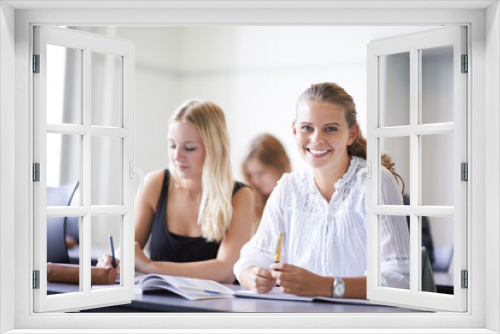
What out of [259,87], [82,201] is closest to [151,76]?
[259,87]

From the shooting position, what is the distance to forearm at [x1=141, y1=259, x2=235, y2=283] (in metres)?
4.80

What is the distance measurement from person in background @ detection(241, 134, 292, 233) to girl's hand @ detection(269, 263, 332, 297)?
1928mm

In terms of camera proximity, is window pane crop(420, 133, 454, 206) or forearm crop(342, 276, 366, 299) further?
window pane crop(420, 133, 454, 206)

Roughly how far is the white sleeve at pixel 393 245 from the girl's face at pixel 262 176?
2.56m

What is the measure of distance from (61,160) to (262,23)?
12.4ft

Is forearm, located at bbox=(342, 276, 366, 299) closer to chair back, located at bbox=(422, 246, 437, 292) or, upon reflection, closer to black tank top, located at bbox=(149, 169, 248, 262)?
chair back, located at bbox=(422, 246, 437, 292)

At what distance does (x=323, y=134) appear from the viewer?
481 centimetres

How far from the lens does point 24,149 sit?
3102mm

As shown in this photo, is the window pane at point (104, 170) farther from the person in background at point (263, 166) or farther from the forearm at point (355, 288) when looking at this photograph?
the forearm at point (355, 288)

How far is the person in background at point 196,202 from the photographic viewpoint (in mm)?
5223

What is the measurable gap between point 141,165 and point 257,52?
1.78 m

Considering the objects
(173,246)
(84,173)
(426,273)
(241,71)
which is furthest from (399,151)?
(84,173)

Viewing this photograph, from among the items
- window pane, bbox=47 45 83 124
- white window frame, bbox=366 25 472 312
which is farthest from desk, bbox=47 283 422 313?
window pane, bbox=47 45 83 124

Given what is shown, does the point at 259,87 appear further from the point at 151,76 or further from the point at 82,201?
the point at 82,201
